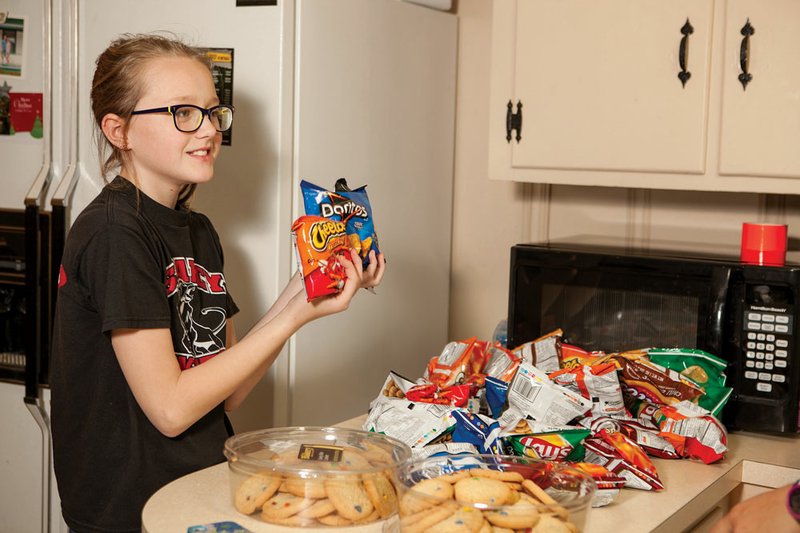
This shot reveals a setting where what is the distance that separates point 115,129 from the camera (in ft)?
4.52

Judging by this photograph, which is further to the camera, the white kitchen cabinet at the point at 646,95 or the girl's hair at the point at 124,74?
the white kitchen cabinet at the point at 646,95

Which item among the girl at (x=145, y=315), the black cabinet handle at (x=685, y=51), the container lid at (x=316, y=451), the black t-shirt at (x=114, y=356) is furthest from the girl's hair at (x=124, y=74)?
the black cabinet handle at (x=685, y=51)

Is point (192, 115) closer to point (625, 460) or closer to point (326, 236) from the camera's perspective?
point (326, 236)

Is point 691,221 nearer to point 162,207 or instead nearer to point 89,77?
point 162,207

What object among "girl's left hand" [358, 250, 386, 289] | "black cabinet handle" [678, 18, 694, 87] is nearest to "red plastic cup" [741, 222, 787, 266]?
"black cabinet handle" [678, 18, 694, 87]

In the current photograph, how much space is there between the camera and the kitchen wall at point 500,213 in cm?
204

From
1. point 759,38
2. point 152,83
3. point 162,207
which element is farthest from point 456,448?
point 759,38

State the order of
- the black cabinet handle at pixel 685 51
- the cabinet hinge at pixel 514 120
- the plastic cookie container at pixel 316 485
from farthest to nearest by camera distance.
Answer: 1. the cabinet hinge at pixel 514 120
2. the black cabinet handle at pixel 685 51
3. the plastic cookie container at pixel 316 485

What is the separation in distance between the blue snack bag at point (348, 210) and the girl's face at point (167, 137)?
183 millimetres

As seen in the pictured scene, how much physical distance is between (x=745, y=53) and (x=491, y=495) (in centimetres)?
107

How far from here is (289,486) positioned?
1.10 metres

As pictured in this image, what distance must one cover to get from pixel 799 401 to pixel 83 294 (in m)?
1.23

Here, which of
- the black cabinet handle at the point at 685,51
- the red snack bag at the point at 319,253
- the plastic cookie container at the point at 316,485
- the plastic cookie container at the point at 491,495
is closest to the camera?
the plastic cookie container at the point at 491,495

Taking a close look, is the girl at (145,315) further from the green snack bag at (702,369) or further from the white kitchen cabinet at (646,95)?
the white kitchen cabinet at (646,95)
